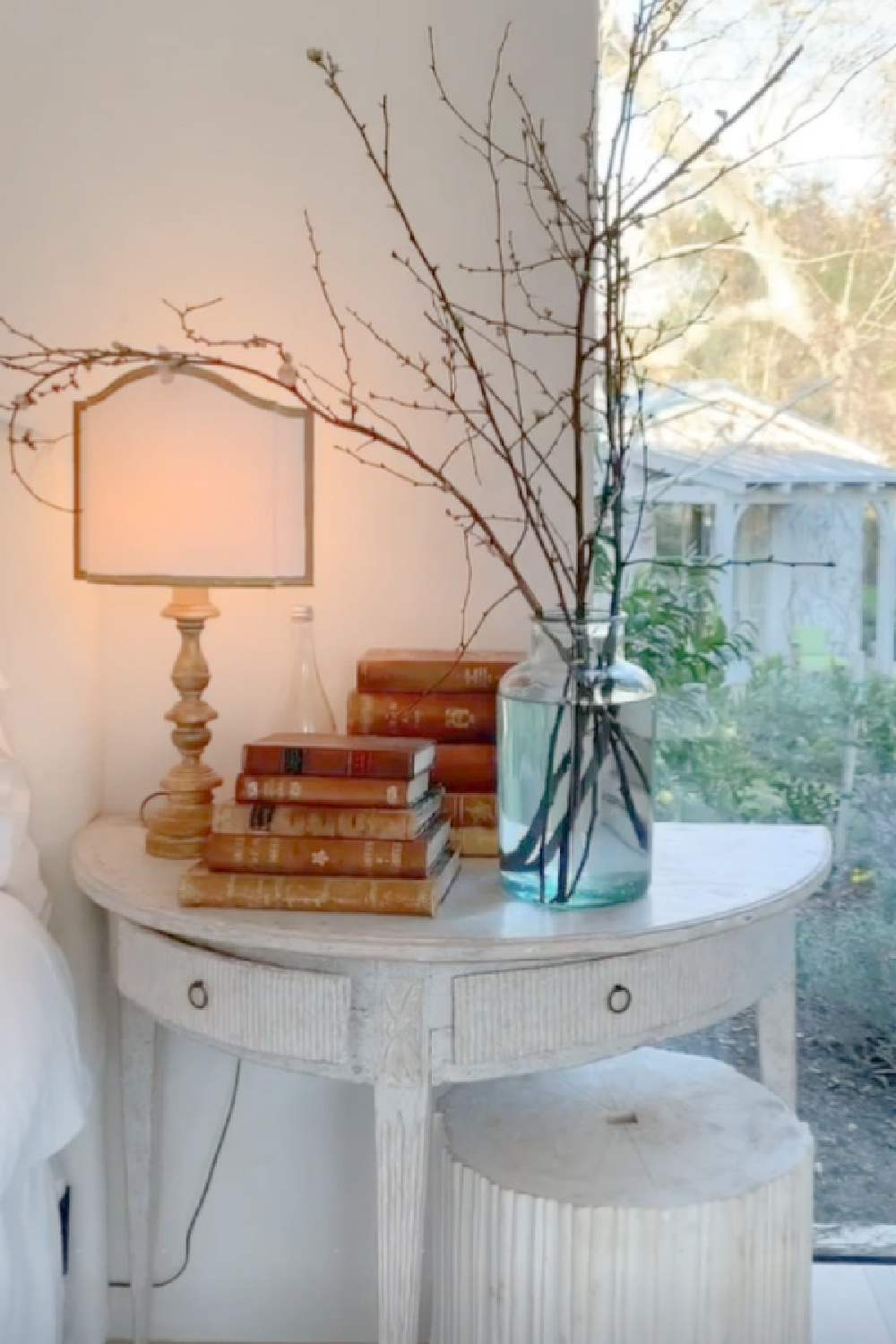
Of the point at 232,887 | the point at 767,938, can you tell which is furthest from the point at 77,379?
the point at 767,938

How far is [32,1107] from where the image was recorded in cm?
123

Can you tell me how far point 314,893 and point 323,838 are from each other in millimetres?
51

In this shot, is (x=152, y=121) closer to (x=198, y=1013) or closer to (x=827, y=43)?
(x=827, y=43)

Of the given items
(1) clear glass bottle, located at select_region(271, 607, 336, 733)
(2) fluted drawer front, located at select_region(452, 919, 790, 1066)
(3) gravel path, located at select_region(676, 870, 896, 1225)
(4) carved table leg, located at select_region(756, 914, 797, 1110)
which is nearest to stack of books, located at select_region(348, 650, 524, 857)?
(1) clear glass bottle, located at select_region(271, 607, 336, 733)

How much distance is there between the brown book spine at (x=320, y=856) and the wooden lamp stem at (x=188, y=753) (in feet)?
0.55

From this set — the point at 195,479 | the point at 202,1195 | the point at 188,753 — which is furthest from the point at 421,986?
the point at 202,1195

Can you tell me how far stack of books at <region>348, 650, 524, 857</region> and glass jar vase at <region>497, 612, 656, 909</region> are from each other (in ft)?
0.41

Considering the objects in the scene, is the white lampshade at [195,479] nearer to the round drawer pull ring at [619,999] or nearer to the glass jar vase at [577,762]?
the glass jar vase at [577,762]

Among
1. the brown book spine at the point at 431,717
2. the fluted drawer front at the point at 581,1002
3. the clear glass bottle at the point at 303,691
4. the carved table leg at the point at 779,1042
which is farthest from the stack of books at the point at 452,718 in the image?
the carved table leg at the point at 779,1042

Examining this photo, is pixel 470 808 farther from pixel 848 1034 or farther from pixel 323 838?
pixel 848 1034

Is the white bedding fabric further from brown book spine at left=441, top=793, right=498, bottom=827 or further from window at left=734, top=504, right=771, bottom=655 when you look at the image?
window at left=734, top=504, right=771, bottom=655

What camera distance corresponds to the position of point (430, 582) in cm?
163

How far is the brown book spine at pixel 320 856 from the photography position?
4.05ft

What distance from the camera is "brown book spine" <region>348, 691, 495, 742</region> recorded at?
1.42 metres
